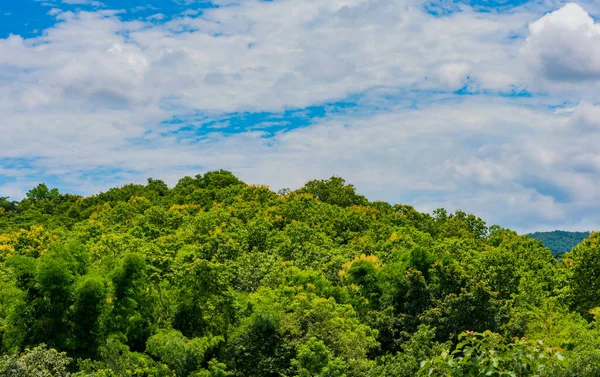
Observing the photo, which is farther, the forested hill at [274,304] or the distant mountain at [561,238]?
the distant mountain at [561,238]

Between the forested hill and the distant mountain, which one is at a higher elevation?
the distant mountain

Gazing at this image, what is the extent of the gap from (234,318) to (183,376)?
10.4ft

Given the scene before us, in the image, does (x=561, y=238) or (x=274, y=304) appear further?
(x=561, y=238)

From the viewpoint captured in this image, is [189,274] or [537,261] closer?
[189,274]

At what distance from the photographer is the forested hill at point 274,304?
18.7 meters

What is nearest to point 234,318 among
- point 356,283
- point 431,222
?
point 356,283

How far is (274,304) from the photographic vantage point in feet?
73.2

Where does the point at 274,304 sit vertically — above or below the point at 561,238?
below

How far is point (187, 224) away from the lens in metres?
37.1

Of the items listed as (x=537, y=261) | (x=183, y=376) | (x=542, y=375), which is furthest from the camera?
(x=537, y=261)

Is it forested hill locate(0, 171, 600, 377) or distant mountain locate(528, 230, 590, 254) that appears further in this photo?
distant mountain locate(528, 230, 590, 254)

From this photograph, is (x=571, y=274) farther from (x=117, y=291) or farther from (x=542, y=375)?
(x=542, y=375)

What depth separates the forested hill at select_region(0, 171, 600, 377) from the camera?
18.7 m

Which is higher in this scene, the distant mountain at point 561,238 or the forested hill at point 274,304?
the distant mountain at point 561,238
